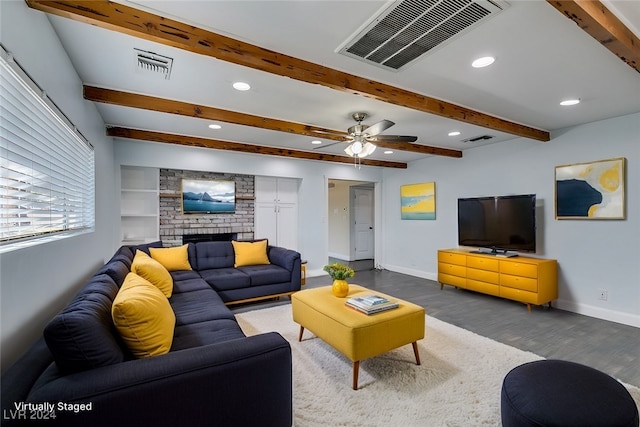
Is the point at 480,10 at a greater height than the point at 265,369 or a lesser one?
greater

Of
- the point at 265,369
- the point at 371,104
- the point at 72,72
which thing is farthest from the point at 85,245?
the point at 371,104

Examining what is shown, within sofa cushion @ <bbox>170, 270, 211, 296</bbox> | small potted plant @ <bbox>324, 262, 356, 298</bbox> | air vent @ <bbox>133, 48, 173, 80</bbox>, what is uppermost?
air vent @ <bbox>133, 48, 173, 80</bbox>

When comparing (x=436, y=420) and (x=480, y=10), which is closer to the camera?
(x=480, y=10)

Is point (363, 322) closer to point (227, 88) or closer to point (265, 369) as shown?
point (265, 369)

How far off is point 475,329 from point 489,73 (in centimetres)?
253

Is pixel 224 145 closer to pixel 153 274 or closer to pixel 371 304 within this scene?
pixel 153 274

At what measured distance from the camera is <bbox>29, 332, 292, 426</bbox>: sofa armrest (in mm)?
1142

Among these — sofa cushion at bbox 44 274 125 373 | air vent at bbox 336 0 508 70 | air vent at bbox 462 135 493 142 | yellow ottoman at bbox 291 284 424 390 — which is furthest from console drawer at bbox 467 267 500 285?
sofa cushion at bbox 44 274 125 373

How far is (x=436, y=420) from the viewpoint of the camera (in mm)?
1857

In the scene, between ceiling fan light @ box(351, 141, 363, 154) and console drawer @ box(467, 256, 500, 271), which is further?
console drawer @ box(467, 256, 500, 271)

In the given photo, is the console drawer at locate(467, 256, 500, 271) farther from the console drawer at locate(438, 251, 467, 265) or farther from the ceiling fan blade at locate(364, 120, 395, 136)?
the ceiling fan blade at locate(364, 120, 395, 136)

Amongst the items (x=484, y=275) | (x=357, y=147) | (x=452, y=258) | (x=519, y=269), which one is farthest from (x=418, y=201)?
(x=357, y=147)

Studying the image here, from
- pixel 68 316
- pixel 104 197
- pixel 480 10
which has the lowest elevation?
pixel 68 316

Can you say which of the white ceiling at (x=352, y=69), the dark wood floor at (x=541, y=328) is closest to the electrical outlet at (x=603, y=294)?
the dark wood floor at (x=541, y=328)
